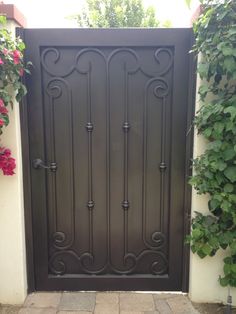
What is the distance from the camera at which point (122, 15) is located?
3555 mm

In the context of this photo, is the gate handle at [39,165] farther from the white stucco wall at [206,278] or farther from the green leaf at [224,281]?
the green leaf at [224,281]

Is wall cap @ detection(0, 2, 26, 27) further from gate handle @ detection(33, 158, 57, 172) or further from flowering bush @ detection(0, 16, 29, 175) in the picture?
gate handle @ detection(33, 158, 57, 172)

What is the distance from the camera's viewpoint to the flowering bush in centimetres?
169

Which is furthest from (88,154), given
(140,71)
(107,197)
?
(140,71)

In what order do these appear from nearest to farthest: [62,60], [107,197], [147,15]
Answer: [62,60] < [107,197] < [147,15]

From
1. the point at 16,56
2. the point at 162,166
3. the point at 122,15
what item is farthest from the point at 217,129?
the point at 122,15

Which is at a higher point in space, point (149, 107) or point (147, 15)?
point (147, 15)

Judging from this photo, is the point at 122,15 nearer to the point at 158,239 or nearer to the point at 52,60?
the point at 52,60

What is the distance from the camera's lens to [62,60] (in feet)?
6.64

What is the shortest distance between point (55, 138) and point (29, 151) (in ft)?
0.67

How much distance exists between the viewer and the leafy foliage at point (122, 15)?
352 cm

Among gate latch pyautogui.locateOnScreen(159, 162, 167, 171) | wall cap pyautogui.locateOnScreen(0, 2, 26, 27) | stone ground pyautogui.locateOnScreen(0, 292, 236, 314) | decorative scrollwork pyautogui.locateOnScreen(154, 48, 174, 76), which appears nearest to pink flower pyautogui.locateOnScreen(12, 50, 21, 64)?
wall cap pyautogui.locateOnScreen(0, 2, 26, 27)

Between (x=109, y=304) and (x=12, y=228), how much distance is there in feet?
2.91

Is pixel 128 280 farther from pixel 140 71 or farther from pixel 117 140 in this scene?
pixel 140 71
